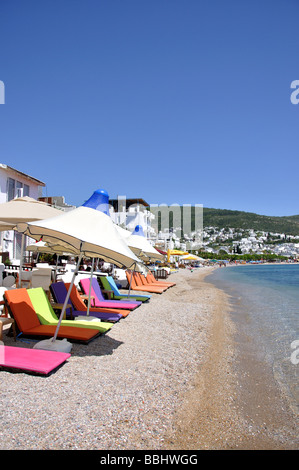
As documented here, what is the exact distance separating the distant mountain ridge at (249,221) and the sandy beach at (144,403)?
573 ft

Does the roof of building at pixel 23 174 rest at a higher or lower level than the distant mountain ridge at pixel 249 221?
lower

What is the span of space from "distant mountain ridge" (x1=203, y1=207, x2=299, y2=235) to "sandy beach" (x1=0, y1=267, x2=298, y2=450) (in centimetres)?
17476

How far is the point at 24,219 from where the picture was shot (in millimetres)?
7129

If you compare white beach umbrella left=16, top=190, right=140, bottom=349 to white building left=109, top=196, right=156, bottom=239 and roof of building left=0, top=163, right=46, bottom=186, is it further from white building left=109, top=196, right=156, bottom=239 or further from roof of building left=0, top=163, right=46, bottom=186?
white building left=109, top=196, right=156, bottom=239

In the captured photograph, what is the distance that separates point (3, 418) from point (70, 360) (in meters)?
1.80

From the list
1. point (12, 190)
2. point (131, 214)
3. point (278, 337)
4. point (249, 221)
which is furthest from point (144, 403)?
point (249, 221)

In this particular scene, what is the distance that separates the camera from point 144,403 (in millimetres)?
3855

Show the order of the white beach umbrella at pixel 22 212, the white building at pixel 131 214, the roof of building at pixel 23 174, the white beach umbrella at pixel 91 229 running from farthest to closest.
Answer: the white building at pixel 131 214 < the roof of building at pixel 23 174 < the white beach umbrella at pixel 22 212 < the white beach umbrella at pixel 91 229

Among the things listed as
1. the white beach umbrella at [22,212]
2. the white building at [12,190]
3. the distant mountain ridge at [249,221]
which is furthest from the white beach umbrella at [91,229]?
the distant mountain ridge at [249,221]

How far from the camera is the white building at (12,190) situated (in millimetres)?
18973

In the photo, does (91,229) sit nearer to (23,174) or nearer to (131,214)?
(23,174)

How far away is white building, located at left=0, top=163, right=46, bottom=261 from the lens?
19.0 meters

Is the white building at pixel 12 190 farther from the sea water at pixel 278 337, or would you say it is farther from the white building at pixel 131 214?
the white building at pixel 131 214

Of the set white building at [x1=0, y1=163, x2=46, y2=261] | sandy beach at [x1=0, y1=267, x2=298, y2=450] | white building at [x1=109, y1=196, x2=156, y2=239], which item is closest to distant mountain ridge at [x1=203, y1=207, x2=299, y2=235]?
white building at [x1=109, y1=196, x2=156, y2=239]
